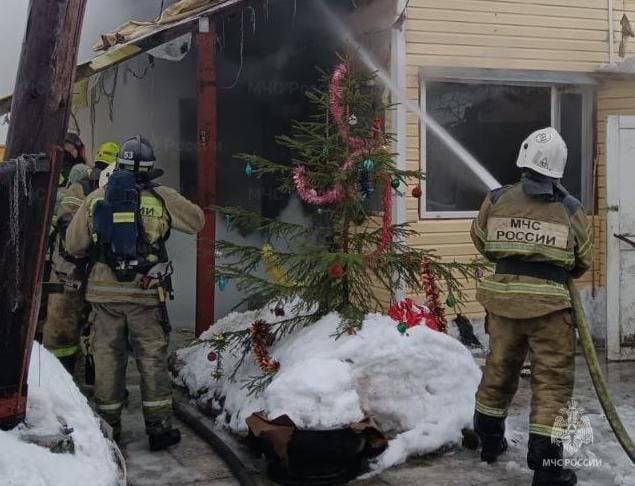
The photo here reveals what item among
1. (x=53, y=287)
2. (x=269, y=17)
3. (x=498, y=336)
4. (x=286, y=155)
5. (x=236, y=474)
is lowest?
(x=236, y=474)

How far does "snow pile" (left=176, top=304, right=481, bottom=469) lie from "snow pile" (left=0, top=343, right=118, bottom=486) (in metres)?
1.25

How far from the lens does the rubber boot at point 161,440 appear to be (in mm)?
5090

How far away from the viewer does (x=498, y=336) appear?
454cm

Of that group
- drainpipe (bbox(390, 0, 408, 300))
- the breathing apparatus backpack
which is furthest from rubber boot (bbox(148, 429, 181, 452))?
drainpipe (bbox(390, 0, 408, 300))

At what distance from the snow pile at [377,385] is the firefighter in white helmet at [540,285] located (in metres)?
0.62

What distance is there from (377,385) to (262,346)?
1024 mm

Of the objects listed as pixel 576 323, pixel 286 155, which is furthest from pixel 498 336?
pixel 286 155

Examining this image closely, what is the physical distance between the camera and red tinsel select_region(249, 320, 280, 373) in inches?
209

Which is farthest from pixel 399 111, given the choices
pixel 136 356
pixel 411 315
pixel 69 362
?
pixel 69 362

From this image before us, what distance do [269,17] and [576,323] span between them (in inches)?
201

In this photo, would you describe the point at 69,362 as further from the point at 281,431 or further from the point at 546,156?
the point at 546,156

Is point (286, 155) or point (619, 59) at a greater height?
point (619, 59)

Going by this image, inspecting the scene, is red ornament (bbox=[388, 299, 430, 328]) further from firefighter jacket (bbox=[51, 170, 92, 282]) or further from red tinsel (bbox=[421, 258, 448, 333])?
firefighter jacket (bbox=[51, 170, 92, 282])

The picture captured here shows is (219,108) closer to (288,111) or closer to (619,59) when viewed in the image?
(288,111)
